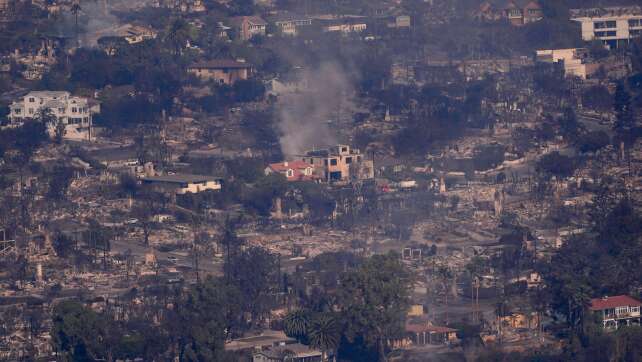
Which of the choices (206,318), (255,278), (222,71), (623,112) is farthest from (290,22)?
(206,318)

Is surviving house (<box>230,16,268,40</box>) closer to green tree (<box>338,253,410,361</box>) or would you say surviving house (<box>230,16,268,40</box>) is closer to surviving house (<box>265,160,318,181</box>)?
surviving house (<box>265,160,318,181</box>)

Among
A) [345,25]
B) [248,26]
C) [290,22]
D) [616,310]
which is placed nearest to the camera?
[616,310]

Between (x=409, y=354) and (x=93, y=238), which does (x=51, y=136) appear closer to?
(x=93, y=238)

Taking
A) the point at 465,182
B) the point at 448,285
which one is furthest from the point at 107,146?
the point at 448,285

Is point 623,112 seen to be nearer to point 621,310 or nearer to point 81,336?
point 621,310

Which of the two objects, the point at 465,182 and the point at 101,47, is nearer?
the point at 465,182

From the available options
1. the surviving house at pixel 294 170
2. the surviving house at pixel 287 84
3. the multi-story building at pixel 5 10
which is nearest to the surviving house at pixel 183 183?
the surviving house at pixel 294 170
